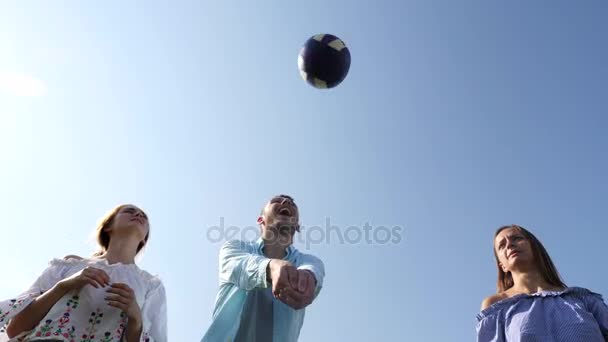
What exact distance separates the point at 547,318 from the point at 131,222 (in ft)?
12.0

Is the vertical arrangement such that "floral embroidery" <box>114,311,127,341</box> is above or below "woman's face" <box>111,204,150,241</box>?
below

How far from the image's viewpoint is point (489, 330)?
15.1ft

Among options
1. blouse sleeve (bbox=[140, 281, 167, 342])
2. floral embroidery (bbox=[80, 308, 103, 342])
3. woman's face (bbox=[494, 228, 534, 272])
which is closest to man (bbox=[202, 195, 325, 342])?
blouse sleeve (bbox=[140, 281, 167, 342])

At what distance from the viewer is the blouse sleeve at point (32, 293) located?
392 cm

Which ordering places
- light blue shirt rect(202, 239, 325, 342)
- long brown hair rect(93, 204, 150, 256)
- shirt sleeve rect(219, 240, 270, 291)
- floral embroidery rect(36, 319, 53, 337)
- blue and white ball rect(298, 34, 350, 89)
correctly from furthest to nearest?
blue and white ball rect(298, 34, 350, 89) → long brown hair rect(93, 204, 150, 256) → light blue shirt rect(202, 239, 325, 342) → shirt sleeve rect(219, 240, 270, 291) → floral embroidery rect(36, 319, 53, 337)

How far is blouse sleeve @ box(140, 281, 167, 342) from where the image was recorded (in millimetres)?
4309

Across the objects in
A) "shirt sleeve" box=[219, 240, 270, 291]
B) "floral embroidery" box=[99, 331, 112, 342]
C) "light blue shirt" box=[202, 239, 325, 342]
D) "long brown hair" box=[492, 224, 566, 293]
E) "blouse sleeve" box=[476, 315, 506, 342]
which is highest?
"long brown hair" box=[492, 224, 566, 293]

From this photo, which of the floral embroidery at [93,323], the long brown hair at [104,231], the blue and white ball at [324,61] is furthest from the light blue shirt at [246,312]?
the blue and white ball at [324,61]

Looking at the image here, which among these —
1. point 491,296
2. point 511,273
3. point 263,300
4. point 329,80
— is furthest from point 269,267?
point 329,80

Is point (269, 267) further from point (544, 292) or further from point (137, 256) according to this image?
point (544, 292)

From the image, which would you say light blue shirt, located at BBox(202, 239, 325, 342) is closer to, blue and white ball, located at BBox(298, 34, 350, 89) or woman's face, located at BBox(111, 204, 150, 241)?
woman's face, located at BBox(111, 204, 150, 241)

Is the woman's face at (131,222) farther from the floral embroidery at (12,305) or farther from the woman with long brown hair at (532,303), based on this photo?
the woman with long brown hair at (532,303)

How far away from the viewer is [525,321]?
4.36 meters

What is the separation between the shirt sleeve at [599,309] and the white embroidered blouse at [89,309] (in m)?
3.45
